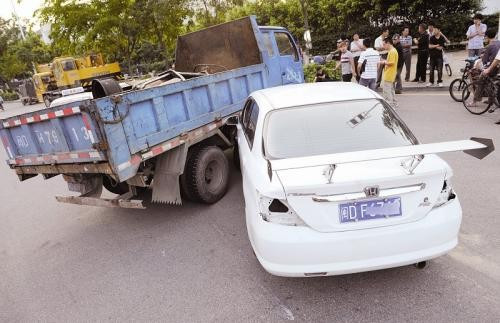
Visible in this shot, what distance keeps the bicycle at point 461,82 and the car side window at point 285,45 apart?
154 inches

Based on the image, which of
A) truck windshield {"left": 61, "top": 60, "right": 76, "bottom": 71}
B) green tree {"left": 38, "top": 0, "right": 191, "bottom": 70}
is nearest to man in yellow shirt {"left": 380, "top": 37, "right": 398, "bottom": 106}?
green tree {"left": 38, "top": 0, "right": 191, "bottom": 70}

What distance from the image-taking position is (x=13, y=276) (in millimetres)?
3889

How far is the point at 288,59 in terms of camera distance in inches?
294

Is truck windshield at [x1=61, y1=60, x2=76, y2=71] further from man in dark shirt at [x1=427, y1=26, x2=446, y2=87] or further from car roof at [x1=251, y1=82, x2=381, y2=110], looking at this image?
car roof at [x1=251, y1=82, x2=381, y2=110]

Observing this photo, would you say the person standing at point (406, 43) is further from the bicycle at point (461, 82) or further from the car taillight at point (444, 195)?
the car taillight at point (444, 195)

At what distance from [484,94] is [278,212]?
22.6ft

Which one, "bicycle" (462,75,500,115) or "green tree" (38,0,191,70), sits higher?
"green tree" (38,0,191,70)

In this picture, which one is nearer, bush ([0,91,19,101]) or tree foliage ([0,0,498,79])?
tree foliage ([0,0,498,79])

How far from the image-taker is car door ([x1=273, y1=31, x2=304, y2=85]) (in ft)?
24.0

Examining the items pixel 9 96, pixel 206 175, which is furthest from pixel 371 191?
pixel 9 96

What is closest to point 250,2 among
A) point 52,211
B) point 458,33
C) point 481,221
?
point 458,33

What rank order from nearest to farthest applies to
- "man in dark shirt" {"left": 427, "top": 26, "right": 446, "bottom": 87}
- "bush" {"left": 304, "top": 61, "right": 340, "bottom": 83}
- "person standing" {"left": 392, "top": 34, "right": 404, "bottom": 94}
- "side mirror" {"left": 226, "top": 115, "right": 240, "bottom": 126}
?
"side mirror" {"left": 226, "top": 115, "right": 240, "bottom": 126} → "man in dark shirt" {"left": 427, "top": 26, "right": 446, "bottom": 87} → "person standing" {"left": 392, "top": 34, "right": 404, "bottom": 94} → "bush" {"left": 304, "top": 61, "right": 340, "bottom": 83}

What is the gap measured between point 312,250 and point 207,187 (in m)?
2.61

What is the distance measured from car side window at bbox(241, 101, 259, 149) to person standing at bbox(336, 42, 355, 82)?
643 centimetres
